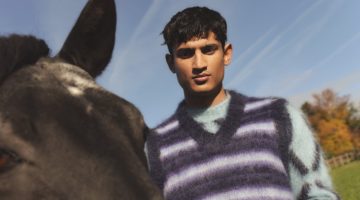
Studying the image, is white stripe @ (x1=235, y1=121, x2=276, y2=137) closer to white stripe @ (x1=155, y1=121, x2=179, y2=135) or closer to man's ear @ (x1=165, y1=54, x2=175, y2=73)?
white stripe @ (x1=155, y1=121, x2=179, y2=135)

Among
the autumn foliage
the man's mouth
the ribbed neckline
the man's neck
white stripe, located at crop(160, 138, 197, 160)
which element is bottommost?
the autumn foliage

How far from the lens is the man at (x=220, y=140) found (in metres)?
3.66

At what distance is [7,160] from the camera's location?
2.44 m

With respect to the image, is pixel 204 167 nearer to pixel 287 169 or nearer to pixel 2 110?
pixel 287 169

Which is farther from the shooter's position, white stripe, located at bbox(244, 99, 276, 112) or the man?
white stripe, located at bbox(244, 99, 276, 112)

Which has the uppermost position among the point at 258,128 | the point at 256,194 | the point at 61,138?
the point at 61,138

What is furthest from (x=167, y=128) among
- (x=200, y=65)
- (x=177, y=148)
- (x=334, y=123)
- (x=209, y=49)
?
(x=334, y=123)

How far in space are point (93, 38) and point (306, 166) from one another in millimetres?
1783

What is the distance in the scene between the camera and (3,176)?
2434 mm

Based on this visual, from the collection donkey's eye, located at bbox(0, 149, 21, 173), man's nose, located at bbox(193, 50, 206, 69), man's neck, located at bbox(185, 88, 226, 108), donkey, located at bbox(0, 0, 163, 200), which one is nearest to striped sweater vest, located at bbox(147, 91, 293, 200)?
man's neck, located at bbox(185, 88, 226, 108)

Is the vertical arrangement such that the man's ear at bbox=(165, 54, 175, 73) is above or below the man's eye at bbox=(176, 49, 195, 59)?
below

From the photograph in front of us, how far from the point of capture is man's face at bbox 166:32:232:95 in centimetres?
391

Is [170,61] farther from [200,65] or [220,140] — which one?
[220,140]

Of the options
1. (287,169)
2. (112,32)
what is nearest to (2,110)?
(112,32)
